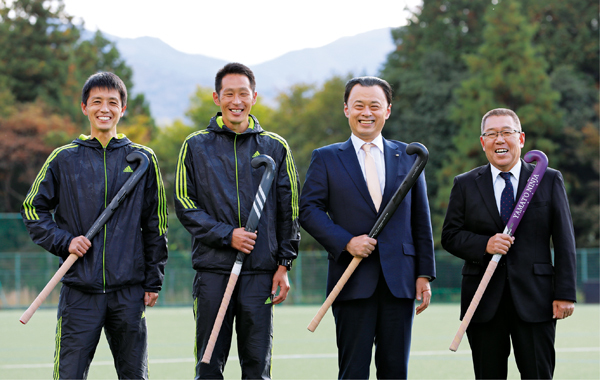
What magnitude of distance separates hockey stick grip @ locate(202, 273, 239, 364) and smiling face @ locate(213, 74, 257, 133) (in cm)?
101

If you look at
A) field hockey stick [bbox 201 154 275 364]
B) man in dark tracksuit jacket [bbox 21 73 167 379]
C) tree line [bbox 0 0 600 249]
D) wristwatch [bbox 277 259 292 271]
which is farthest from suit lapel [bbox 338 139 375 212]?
tree line [bbox 0 0 600 249]

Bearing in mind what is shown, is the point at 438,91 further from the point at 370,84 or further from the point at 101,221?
the point at 101,221

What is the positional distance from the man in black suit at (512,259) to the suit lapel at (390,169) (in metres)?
0.51

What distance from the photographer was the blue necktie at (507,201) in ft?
15.2

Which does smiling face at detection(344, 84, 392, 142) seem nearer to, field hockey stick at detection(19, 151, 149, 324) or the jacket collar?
field hockey stick at detection(19, 151, 149, 324)

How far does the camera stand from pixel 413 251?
14.7 ft

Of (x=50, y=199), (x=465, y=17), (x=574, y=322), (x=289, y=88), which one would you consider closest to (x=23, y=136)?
(x=289, y=88)

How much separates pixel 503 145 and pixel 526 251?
2.23ft

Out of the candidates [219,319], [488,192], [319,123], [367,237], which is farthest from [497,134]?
[319,123]

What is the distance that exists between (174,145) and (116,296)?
33387 millimetres

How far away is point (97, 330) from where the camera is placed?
176 inches

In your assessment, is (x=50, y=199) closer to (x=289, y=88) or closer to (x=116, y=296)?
(x=116, y=296)

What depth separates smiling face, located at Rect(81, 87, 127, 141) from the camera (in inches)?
186

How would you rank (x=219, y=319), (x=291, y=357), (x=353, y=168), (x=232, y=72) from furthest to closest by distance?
(x=291, y=357), (x=232, y=72), (x=353, y=168), (x=219, y=319)
